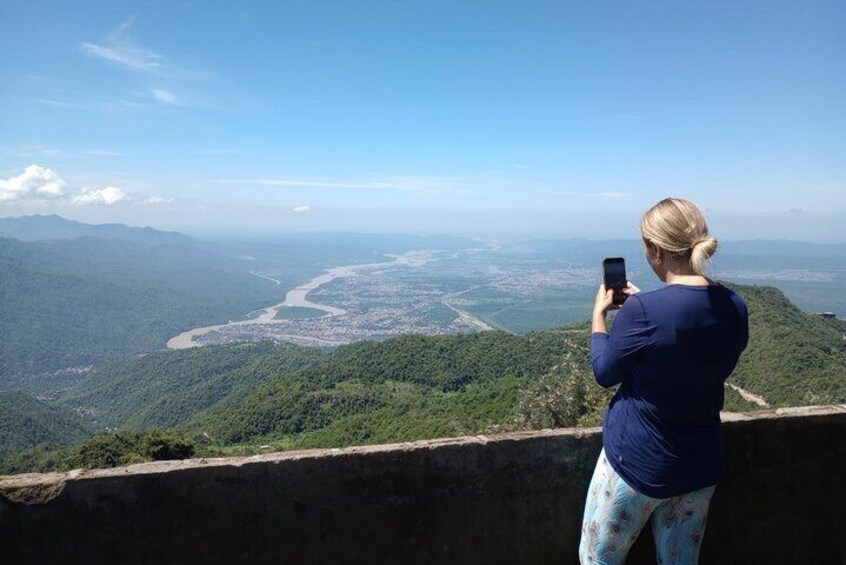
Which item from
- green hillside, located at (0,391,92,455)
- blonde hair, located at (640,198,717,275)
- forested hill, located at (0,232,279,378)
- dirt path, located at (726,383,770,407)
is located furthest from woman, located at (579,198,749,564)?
forested hill, located at (0,232,279,378)

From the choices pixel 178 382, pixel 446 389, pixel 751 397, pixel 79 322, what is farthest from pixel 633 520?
pixel 79 322

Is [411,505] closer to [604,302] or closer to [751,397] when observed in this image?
[604,302]

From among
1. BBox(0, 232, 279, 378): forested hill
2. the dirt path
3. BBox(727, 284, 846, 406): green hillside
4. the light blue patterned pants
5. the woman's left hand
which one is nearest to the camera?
the light blue patterned pants

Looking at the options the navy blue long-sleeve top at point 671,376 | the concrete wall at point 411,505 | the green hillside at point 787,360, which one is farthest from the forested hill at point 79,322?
the navy blue long-sleeve top at point 671,376

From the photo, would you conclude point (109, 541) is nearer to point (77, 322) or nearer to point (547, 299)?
point (547, 299)

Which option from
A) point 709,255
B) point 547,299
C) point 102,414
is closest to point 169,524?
point 709,255

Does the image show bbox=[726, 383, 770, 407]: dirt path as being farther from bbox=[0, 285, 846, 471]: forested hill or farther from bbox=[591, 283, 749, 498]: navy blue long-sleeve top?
bbox=[591, 283, 749, 498]: navy blue long-sleeve top

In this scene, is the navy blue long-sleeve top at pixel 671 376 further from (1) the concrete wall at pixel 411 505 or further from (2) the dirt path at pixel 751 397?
(2) the dirt path at pixel 751 397
